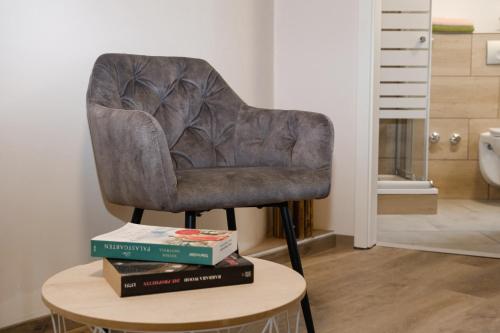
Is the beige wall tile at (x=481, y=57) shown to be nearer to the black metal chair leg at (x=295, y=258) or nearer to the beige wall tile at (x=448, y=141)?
the beige wall tile at (x=448, y=141)

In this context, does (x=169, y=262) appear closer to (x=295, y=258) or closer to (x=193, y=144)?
(x=295, y=258)

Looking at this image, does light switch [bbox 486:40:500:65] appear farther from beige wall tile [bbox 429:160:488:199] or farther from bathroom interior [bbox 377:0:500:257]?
beige wall tile [bbox 429:160:488:199]

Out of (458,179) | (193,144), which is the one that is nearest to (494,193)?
(458,179)

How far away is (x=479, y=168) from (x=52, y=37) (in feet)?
11.9

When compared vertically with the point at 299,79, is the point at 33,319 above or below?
below

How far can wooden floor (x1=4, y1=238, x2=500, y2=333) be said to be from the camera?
1.92m

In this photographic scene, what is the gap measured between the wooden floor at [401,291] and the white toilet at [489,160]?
1825mm

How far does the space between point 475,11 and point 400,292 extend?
10.4 feet

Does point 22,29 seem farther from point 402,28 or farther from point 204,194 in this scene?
point 402,28

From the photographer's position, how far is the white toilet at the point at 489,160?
14.5ft

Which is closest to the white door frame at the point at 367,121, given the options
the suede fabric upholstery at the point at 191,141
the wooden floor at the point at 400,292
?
the wooden floor at the point at 400,292

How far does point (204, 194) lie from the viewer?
5.33ft

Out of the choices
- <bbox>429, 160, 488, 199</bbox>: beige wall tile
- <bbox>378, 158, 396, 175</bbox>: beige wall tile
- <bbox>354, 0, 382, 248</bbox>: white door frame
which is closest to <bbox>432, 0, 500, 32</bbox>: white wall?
<bbox>429, 160, 488, 199</bbox>: beige wall tile

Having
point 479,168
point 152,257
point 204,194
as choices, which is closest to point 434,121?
point 479,168
